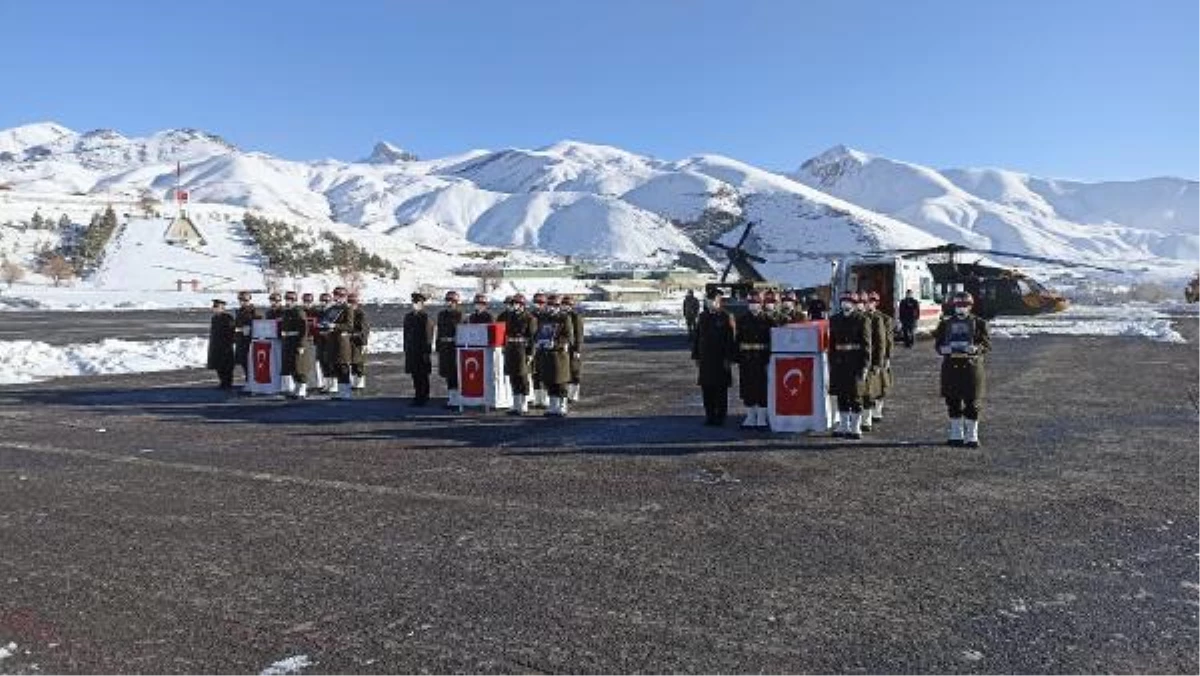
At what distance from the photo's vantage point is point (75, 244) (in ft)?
313

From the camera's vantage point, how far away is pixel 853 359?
456 inches

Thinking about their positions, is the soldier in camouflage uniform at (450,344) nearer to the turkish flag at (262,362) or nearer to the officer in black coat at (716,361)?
the turkish flag at (262,362)

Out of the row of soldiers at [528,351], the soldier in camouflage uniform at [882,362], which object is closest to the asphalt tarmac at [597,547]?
the soldier in camouflage uniform at [882,362]

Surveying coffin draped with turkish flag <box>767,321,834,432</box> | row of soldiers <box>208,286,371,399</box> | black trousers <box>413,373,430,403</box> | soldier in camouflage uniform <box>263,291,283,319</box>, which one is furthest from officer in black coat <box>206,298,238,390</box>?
coffin draped with turkish flag <box>767,321,834,432</box>

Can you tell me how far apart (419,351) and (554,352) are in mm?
2579

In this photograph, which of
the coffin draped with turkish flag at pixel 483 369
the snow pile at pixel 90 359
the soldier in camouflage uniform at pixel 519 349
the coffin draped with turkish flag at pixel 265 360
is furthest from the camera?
the snow pile at pixel 90 359

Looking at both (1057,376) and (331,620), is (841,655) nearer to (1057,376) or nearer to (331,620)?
(331,620)

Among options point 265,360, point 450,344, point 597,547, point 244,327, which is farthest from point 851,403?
point 244,327

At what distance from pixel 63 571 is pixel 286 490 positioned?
2576 millimetres

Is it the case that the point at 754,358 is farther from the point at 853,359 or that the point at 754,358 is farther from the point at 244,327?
the point at 244,327

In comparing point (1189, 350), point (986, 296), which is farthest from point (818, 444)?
point (986, 296)

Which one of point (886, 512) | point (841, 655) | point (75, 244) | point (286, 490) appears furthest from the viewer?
point (75, 244)

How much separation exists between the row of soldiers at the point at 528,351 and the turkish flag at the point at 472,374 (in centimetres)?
20

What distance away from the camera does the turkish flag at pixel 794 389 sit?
11.9m
